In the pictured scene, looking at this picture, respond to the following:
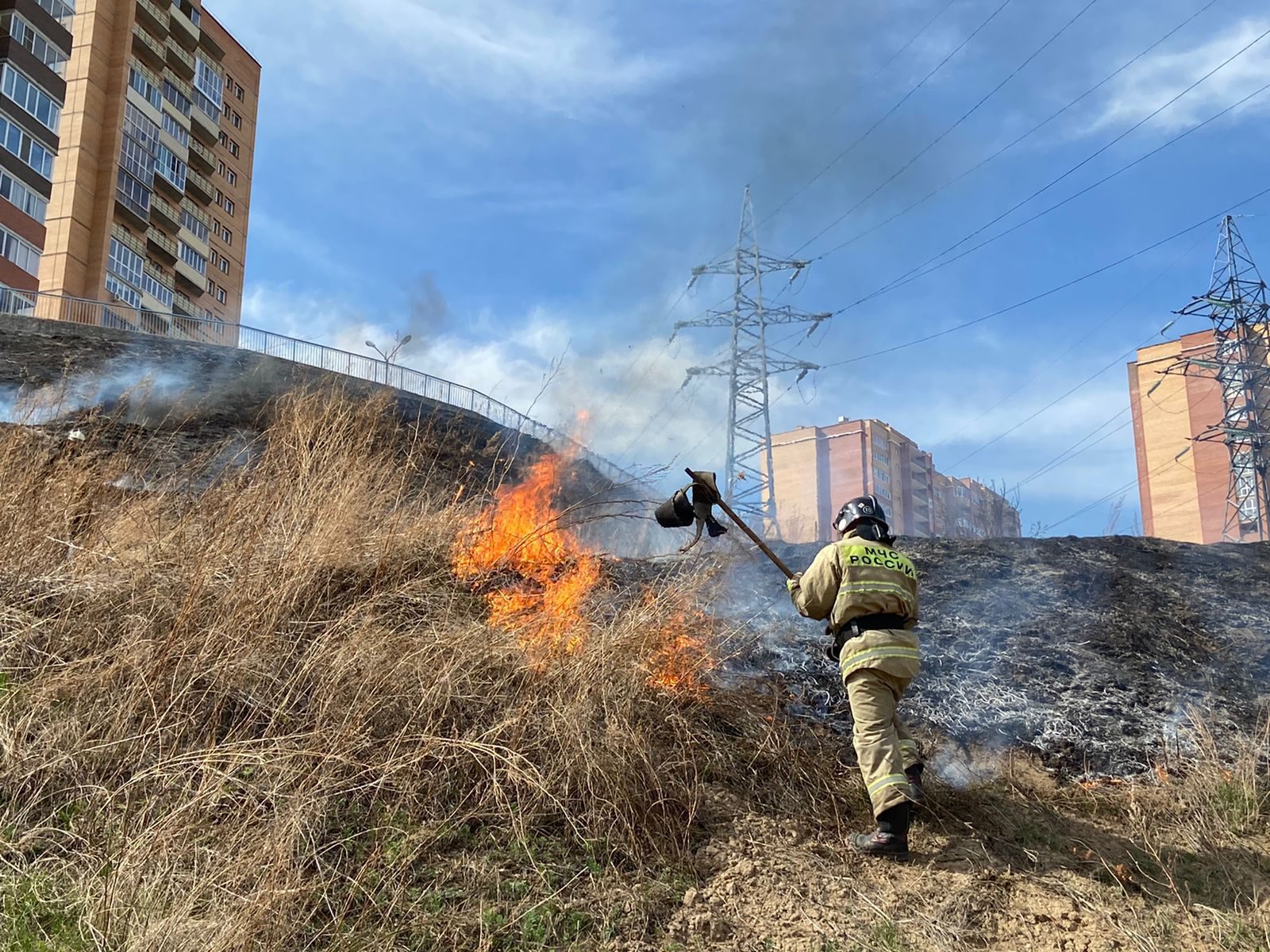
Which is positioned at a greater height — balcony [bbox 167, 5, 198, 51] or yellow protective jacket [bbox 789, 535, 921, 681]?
balcony [bbox 167, 5, 198, 51]

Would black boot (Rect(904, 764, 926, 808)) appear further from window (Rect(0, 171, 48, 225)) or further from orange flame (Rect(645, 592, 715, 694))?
window (Rect(0, 171, 48, 225))

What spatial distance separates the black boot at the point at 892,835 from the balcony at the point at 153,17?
4907 centimetres

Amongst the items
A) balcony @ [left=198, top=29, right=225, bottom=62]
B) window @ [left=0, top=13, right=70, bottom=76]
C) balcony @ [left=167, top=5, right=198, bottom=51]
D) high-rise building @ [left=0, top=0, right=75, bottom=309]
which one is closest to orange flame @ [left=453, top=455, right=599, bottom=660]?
high-rise building @ [left=0, top=0, right=75, bottom=309]

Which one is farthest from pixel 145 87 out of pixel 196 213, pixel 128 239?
pixel 128 239

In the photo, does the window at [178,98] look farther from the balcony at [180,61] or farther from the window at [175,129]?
the balcony at [180,61]

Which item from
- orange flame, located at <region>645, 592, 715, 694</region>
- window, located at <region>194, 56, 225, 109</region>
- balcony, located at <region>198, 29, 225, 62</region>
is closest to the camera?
orange flame, located at <region>645, 592, 715, 694</region>

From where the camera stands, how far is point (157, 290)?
4166 centimetres

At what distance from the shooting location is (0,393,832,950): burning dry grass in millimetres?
3492

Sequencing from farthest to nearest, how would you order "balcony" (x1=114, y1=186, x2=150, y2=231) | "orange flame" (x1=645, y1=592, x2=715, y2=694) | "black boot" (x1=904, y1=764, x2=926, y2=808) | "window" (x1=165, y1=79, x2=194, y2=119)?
"window" (x1=165, y1=79, x2=194, y2=119) → "balcony" (x1=114, y1=186, x2=150, y2=231) → "orange flame" (x1=645, y1=592, x2=715, y2=694) → "black boot" (x1=904, y1=764, x2=926, y2=808)

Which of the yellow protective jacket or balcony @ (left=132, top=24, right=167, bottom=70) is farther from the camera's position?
balcony @ (left=132, top=24, right=167, bottom=70)

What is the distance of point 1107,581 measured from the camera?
307 inches

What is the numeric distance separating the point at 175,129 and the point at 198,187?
276 centimetres

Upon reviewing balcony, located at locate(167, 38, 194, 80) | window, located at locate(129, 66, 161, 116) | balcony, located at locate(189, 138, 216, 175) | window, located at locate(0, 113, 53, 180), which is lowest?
window, located at locate(0, 113, 53, 180)

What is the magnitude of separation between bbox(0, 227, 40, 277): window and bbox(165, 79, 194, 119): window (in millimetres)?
14554
